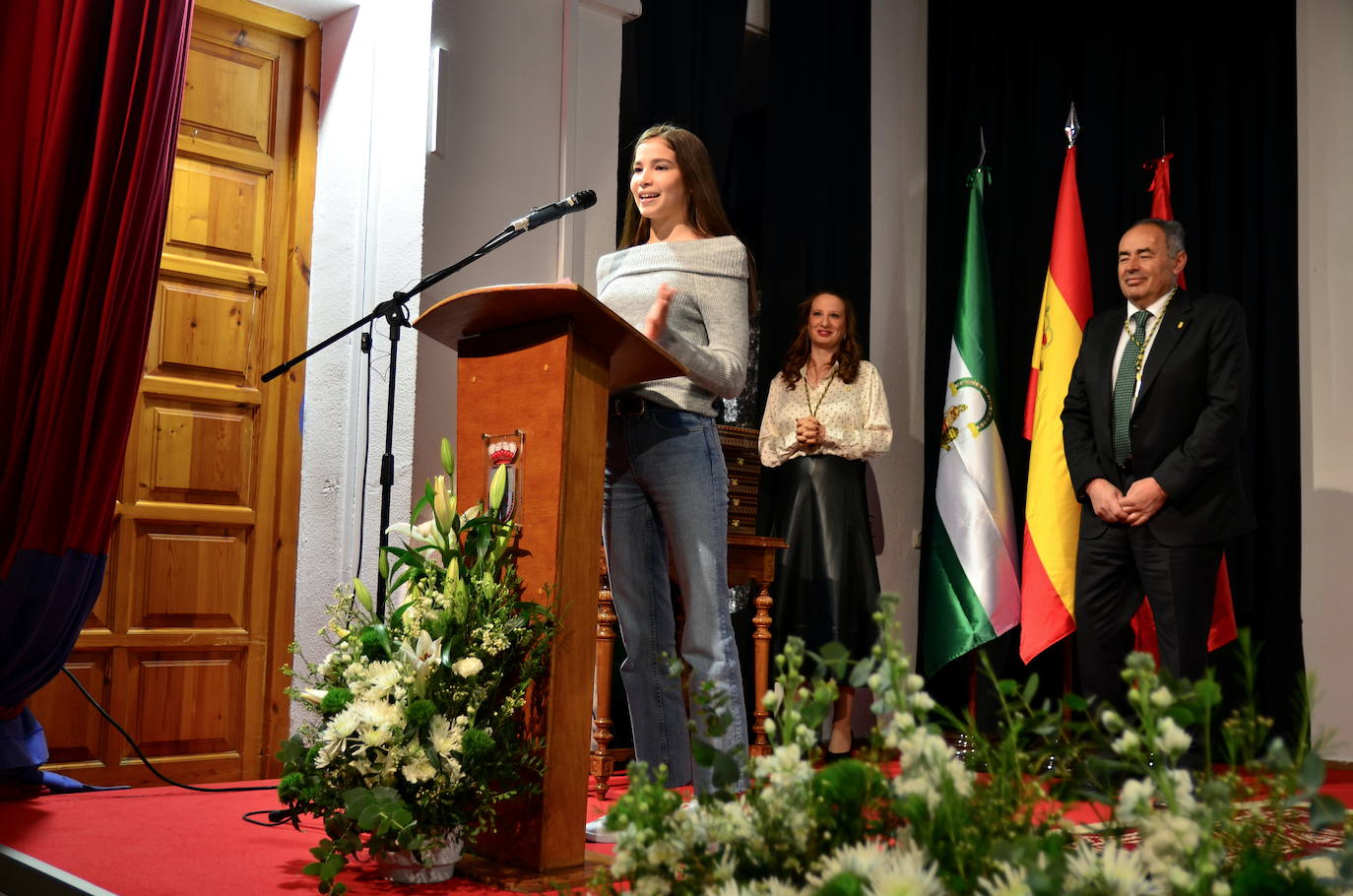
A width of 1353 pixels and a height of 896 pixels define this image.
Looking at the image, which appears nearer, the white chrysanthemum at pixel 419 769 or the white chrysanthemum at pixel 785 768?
the white chrysanthemum at pixel 785 768

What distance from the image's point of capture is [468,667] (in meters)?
1.91

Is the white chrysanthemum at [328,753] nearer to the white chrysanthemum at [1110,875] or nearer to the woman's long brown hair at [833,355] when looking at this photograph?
the white chrysanthemum at [1110,875]

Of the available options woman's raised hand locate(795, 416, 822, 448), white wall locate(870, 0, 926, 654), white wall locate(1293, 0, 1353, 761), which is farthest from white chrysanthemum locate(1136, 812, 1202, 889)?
white wall locate(870, 0, 926, 654)

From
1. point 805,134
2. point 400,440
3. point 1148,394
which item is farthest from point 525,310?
point 805,134

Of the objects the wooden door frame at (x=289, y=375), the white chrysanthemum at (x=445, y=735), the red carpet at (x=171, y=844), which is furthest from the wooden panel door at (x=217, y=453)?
Answer: the white chrysanthemum at (x=445, y=735)

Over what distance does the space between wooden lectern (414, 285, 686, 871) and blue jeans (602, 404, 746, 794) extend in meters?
0.20

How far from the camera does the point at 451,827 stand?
1.94 metres

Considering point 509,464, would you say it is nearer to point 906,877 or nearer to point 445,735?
point 445,735

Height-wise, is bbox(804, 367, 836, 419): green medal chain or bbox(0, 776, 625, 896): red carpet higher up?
bbox(804, 367, 836, 419): green medal chain

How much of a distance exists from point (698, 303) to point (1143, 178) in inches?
117

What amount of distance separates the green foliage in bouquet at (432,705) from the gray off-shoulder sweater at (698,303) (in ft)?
1.37

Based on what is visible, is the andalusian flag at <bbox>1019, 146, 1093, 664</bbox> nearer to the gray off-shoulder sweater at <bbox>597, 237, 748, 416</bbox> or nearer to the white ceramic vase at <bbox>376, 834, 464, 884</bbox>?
the gray off-shoulder sweater at <bbox>597, 237, 748, 416</bbox>

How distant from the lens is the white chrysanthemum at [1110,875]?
0.74 m

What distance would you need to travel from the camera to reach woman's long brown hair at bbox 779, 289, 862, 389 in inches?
172
